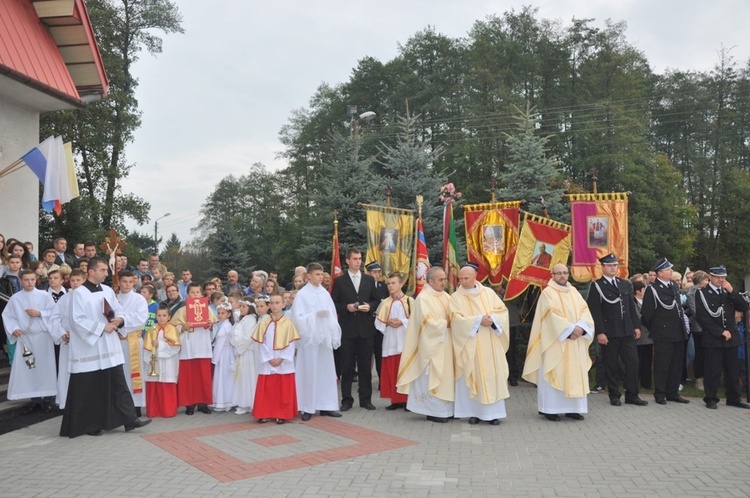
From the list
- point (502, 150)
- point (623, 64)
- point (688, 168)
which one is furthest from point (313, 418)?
point (688, 168)

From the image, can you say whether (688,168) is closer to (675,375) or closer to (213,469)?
(675,375)

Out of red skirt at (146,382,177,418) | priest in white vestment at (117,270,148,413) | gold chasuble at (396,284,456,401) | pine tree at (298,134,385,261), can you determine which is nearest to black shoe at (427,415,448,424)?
gold chasuble at (396,284,456,401)

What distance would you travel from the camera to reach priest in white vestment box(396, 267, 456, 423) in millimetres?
8859

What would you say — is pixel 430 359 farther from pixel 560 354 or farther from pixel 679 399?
pixel 679 399

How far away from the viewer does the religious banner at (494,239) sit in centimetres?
1304

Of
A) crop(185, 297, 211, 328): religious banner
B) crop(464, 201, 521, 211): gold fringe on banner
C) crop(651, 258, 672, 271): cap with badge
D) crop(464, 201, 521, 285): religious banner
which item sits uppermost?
crop(464, 201, 521, 211): gold fringe on banner

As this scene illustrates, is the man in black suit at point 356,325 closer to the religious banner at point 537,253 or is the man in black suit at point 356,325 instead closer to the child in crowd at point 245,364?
the child in crowd at point 245,364

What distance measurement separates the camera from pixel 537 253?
41.1ft

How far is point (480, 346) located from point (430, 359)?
67cm

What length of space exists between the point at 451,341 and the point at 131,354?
4.39m

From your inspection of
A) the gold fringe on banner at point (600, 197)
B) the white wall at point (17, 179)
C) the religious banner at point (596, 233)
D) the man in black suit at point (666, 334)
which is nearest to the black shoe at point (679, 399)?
the man in black suit at point (666, 334)

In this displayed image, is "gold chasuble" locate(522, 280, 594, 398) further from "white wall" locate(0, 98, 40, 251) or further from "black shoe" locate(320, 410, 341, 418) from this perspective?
"white wall" locate(0, 98, 40, 251)

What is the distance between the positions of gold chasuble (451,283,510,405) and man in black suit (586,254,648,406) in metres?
1.85

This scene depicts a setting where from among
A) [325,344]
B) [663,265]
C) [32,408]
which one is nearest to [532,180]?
[663,265]
